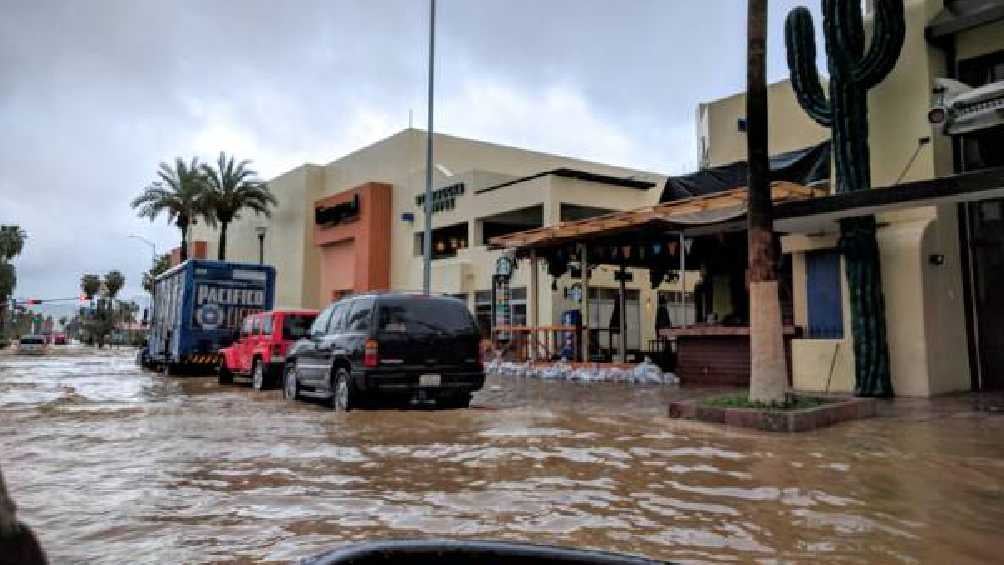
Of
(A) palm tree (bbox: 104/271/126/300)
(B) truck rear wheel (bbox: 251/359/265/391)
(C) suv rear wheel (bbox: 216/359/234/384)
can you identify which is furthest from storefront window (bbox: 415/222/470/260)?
(A) palm tree (bbox: 104/271/126/300)

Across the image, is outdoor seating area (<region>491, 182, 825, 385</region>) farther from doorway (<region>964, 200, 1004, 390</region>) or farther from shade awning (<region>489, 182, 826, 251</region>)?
doorway (<region>964, 200, 1004, 390</region>)

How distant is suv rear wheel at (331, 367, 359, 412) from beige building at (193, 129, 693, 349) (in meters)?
14.3

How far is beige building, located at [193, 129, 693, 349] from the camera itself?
28.1m

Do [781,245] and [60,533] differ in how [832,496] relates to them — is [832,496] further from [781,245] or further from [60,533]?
[781,245]

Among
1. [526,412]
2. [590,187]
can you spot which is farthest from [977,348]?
[590,187]

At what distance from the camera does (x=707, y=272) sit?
68.9 feet

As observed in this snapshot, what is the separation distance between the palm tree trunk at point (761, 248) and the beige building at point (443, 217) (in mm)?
15990

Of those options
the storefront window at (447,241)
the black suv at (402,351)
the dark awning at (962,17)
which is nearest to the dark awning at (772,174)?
the dark awning at (962,17)

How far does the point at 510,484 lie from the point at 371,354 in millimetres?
5282

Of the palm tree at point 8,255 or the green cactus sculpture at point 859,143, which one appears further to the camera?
the palm tree at point 8,255

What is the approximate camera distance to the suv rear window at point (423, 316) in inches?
428

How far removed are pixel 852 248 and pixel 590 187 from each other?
15.8m

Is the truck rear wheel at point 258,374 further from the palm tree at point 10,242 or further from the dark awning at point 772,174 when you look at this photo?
the palm tree at point 10,242

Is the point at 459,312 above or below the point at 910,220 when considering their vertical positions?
below
